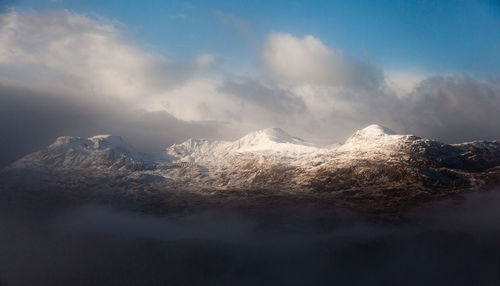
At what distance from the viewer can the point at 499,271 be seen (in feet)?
653

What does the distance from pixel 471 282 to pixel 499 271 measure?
2280 cm

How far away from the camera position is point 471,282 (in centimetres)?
19938
